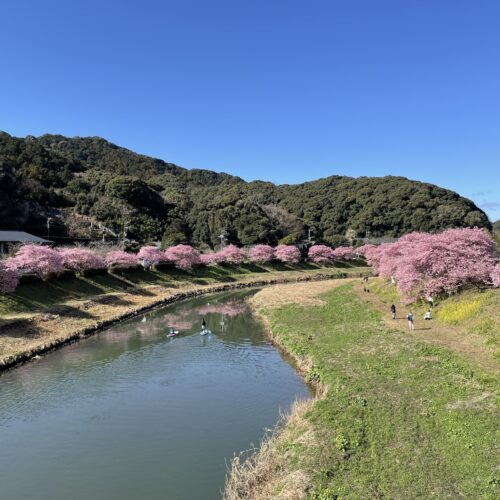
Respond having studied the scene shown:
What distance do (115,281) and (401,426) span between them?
46793 mm

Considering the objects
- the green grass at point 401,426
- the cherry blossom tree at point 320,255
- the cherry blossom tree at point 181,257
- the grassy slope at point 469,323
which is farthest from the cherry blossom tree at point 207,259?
the green grass at point 401,426

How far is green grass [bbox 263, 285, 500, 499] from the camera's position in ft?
34.1

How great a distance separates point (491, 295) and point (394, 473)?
1904cm

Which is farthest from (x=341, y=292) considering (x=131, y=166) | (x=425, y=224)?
(x=131, y=166)

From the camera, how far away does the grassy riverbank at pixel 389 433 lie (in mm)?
10438

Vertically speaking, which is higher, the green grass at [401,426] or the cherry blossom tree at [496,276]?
the cherry blossom tree at [496,276]

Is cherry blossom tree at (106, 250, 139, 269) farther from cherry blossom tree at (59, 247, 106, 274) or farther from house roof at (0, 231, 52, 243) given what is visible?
house roof at (0, 231, 52, 243)

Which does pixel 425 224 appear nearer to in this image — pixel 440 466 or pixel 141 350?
pixel 141 350

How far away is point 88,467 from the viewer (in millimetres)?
13609

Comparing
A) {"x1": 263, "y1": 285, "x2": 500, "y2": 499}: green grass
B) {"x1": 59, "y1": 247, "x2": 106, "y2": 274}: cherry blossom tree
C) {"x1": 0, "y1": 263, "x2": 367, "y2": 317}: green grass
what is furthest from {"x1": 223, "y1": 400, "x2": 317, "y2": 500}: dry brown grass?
{"x1": 59, "y1": 247, "x2": 106, "y2": 274}: cherry blossom tree

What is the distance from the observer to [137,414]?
17.8 m

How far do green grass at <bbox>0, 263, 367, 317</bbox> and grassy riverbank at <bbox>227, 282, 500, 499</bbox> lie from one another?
27.5 m

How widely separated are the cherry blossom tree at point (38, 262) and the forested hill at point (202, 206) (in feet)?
135

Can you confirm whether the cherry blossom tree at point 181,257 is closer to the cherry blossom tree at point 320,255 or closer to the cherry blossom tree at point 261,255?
the cherry blossom tree at point 261,255
